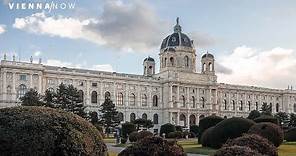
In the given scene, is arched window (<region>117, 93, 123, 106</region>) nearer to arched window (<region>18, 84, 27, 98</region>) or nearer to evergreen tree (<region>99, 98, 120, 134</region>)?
evergreen tree (<region>99, 98, 120, 134</region>)

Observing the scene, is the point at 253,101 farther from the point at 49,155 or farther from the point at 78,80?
the point at 49,155

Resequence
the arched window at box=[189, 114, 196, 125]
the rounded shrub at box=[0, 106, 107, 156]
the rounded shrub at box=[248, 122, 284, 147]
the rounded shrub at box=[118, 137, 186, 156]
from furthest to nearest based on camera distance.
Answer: the arched window at box=[189, 114, 196, 125] → the rounded shrub at box=[248, 122, 284, 147] → the rounded shrub at box=[118, 137, 186, 156] → the rounded shrub at box=[0, 106, 107, 156]

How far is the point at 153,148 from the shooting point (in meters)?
12.2

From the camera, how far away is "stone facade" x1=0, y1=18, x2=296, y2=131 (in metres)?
73.6

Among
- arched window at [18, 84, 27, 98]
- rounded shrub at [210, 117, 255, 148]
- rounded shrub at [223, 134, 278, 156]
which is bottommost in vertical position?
rounded shrub at [210, 117, 255, 148]

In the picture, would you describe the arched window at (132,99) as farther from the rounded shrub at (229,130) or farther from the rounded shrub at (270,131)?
the rounded shrub at (270,131)

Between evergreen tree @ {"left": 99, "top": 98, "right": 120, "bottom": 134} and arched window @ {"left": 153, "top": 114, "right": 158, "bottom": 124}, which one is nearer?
evergreen tree @ {"left": 99, "top": 98, "right": 120, "bottom": 134}

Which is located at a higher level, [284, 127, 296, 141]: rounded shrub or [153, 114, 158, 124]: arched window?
[284, 127, 296, 141]: rounded shrub

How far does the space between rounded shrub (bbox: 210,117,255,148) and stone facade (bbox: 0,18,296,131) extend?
52141 mm

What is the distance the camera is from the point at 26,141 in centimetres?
1030

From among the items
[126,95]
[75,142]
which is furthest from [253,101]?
[75,142]

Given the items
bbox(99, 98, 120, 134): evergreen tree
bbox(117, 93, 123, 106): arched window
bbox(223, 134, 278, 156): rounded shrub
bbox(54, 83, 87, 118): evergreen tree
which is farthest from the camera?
bbox(117, 93, 123, 106): arched window

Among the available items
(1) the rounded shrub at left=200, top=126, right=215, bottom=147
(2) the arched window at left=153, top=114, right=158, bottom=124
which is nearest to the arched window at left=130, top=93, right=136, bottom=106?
(2) the arched window at left=153, top=114, right=158, bottom=124

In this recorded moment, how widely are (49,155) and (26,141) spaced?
637mm
